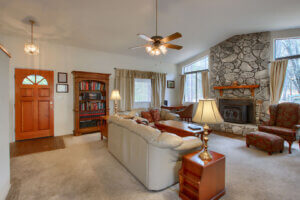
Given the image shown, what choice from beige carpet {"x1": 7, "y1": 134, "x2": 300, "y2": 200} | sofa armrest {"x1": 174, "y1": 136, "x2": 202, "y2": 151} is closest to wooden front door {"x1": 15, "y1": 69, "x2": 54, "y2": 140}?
beige carpet {"x1": 7, "y1": 134, "x2": 300, "y2": 200}

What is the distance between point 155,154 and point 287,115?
4.07m

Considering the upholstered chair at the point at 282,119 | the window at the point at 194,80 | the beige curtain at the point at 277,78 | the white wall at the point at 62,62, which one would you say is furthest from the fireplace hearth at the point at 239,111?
the white wall at the point at 62,62

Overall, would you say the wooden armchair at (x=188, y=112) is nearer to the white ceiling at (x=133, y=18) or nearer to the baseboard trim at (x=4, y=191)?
the white ceiling at (x=133, y=18)

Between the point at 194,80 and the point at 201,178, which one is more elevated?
the point at 194,80

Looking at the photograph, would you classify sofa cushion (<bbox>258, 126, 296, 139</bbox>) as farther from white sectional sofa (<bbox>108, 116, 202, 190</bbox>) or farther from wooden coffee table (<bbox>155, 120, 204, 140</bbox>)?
white sectional sofa (<bbox>108, 116, 202, 190</bbox>)

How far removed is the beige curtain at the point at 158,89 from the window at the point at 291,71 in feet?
13.1

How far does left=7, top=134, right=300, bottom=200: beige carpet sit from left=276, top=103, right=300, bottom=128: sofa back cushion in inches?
33.0

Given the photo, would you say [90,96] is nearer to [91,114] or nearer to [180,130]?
[91,114]

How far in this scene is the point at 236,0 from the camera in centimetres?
319

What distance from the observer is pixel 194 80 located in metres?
6.63

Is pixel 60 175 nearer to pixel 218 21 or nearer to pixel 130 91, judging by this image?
pixel 130 91

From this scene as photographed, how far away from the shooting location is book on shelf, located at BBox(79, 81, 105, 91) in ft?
15.7

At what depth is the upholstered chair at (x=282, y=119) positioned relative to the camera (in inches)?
143

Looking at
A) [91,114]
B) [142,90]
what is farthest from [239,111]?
[91,114]
